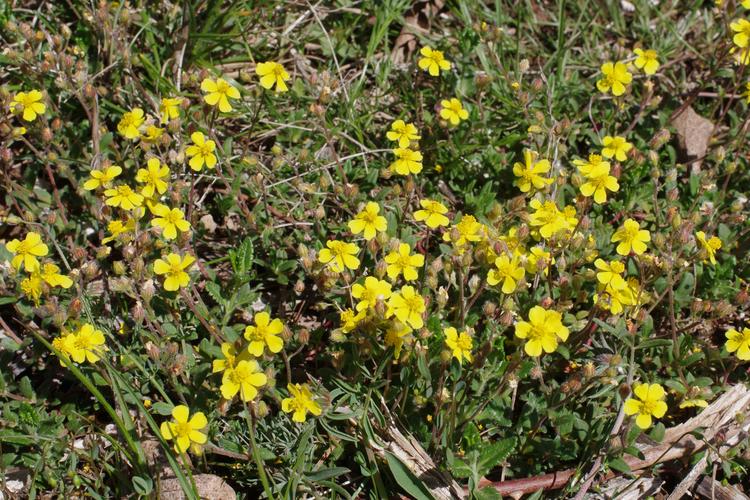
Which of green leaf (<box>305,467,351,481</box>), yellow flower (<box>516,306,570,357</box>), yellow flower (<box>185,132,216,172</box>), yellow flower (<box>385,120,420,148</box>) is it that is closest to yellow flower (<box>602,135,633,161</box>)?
yellow flower (<box>385,120,420,148</box>)

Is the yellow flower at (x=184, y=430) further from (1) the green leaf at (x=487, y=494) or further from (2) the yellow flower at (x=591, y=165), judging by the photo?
(2) the yellow flower at (x=591, y=165)

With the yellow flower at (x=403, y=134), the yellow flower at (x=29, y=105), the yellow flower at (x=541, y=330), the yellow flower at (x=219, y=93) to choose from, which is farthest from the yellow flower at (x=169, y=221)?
the yellow flower at (x=541, y=330)

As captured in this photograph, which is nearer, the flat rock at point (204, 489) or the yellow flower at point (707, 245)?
the flat rock at point (204, 489)

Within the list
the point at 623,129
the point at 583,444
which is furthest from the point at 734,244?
the point at 583,444

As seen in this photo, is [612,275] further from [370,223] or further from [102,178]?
[102,178]

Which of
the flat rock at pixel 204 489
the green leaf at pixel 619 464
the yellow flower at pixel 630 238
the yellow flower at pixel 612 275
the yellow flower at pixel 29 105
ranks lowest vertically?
the flat rock at pixel 204 489

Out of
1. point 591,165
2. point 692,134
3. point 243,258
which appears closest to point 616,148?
point 591,165

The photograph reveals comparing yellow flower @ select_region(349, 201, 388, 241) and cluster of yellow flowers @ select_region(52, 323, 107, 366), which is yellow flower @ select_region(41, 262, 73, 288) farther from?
yellow flower @ select_region(349, 201, 388, 241)
